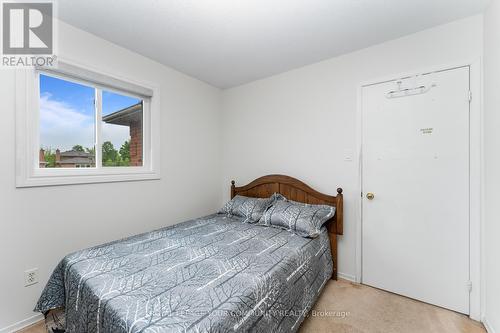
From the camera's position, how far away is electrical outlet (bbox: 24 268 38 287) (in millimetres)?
1738

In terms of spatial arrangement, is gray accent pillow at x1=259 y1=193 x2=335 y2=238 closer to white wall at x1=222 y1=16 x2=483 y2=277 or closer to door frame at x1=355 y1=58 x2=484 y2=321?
white wall at x1=222 y1=16 x2=483 y2=277

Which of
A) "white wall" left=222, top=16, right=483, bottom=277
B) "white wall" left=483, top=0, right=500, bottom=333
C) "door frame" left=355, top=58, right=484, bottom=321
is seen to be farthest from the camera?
"white wall" left=222, top=16, right=483, bottom=277

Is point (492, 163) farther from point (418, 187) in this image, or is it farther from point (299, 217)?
point (299, 217)

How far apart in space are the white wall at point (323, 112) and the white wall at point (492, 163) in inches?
7.5

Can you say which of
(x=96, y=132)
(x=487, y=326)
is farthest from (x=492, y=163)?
(x=96, y=132)

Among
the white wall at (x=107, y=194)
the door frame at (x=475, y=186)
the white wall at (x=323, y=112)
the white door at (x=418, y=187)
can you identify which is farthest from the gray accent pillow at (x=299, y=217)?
the white wall at (x=107, y=194)

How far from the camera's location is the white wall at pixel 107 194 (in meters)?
1.66

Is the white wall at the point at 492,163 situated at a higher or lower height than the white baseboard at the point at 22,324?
higher

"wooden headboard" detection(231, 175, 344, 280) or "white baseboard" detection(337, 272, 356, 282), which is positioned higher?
"wooden headboard" detection(231, 175, 344, 280)

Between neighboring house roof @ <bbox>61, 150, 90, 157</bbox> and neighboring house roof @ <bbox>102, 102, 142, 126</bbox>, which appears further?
neighboring house roof @ <bbox>102, 102, 142, 126</bbox>

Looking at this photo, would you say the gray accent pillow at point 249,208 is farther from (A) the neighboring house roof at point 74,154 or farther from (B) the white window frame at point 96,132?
(A) the neighboring house roof at point 74,154

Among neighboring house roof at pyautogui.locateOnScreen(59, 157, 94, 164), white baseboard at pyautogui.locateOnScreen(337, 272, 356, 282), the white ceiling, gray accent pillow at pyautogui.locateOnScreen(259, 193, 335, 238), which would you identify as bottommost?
white baseboard at pyautogui.locateOnScreen(337, 272, 356, 282)

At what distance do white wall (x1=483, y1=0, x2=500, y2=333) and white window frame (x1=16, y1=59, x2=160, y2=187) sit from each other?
2935 millimetres

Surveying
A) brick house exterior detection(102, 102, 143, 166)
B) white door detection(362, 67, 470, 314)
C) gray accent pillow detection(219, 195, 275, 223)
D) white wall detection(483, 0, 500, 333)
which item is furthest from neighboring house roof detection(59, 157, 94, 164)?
white wall detection(483, 0, 500, 333)
